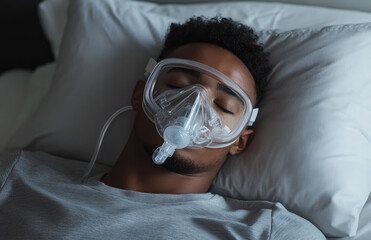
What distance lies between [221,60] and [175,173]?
1.43 feet

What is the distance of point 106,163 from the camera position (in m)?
1.91

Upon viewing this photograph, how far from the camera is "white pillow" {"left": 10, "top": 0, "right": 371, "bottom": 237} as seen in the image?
1.57 meters

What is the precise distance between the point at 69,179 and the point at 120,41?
2.13ft

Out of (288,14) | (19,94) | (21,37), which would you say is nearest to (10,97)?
(19,94)

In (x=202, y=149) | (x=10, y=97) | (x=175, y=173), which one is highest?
(x=202, y=149)

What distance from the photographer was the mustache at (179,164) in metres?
1.51

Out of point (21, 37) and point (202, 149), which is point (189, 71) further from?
point (21, 37)

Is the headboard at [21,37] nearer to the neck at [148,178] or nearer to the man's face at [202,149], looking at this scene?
the man's face at [202,149]

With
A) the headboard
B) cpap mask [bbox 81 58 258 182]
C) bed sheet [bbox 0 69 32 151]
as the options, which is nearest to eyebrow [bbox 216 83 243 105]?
cpap mask [bbox 81 58 258 182]

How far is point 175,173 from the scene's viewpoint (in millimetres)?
1601

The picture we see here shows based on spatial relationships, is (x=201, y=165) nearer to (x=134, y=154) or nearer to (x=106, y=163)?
(x=134, y=154)

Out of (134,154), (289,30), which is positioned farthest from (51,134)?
(289,30)

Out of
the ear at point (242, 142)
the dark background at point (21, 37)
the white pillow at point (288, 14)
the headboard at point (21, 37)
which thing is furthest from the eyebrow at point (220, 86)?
the dark background at point (21, 37)

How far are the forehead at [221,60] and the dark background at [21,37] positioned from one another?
1.19 m
